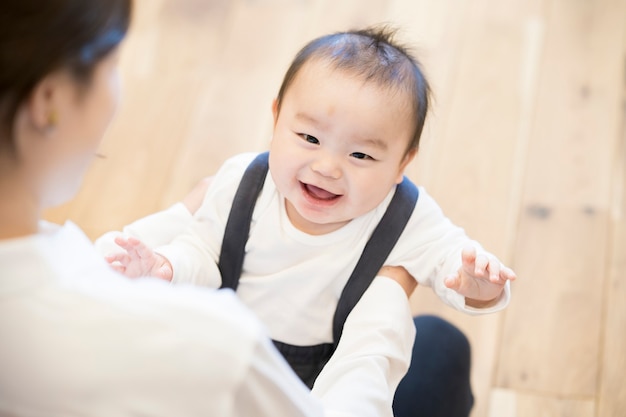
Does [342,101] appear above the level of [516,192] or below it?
above

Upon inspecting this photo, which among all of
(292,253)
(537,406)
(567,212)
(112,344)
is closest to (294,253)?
(292,253)

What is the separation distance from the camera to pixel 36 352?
22.3 inches

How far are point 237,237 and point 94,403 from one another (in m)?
0.48

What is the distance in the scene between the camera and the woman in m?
0.56

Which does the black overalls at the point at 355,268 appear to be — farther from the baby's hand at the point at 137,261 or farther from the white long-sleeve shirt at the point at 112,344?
the white long-sleeve shirt at the point at 112,344

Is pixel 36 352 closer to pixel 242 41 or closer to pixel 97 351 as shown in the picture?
pixel 97 351

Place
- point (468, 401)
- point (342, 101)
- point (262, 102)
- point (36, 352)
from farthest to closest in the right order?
point (262, 102)
point (468, 401)
point (342, 101)
point (36, 352)

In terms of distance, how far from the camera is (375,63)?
1028 mm

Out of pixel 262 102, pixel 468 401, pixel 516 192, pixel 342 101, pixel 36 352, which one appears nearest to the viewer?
pixel 36 352

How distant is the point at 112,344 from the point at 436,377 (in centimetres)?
62

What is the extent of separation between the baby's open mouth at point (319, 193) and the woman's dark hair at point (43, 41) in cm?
48

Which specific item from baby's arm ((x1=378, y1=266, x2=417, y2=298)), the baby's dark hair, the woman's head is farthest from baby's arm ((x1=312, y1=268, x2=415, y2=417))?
the woman's head

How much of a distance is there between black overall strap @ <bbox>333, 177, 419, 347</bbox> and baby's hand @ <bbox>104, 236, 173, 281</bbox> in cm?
23

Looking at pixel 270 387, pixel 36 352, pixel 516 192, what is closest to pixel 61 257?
pixel 36 352
